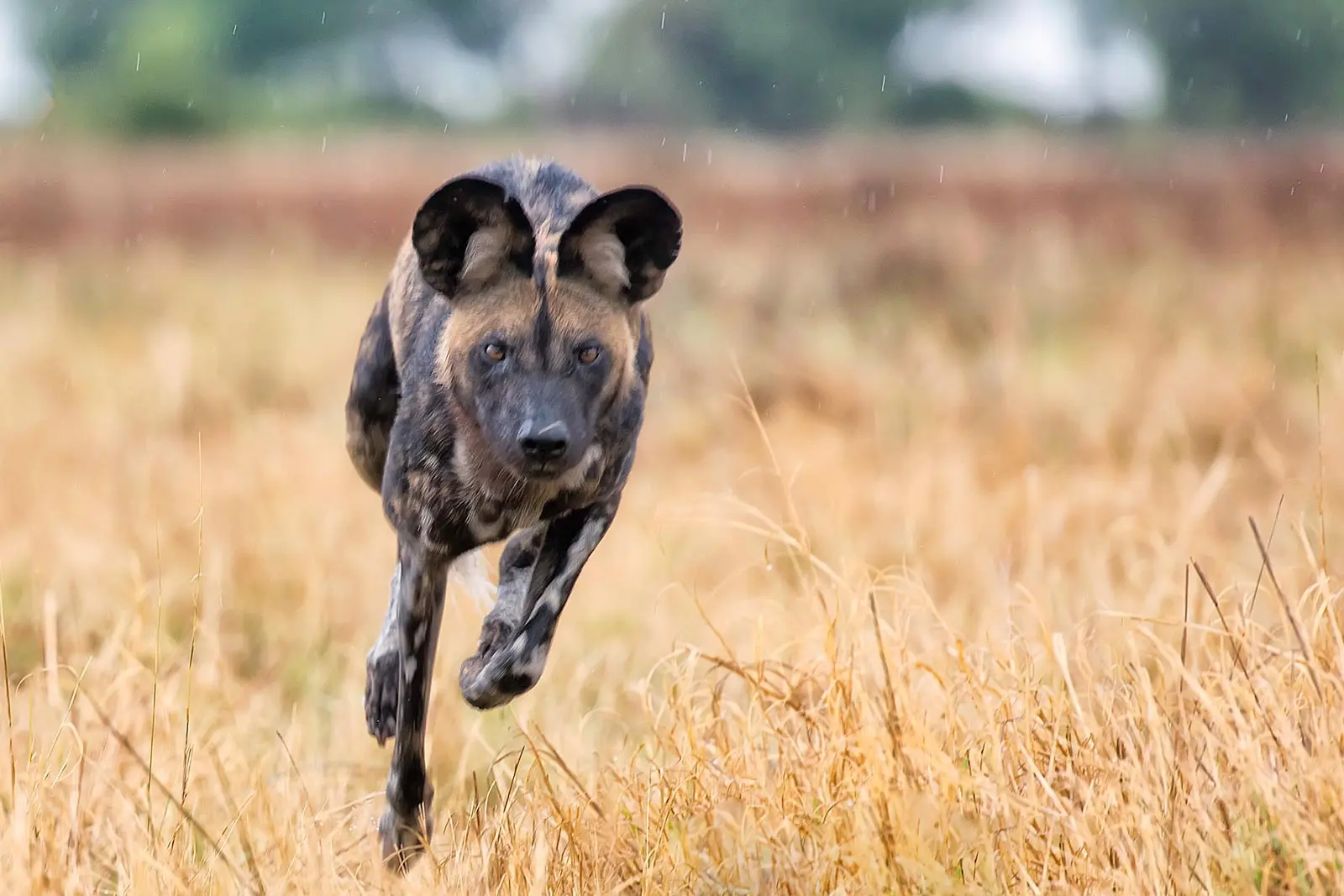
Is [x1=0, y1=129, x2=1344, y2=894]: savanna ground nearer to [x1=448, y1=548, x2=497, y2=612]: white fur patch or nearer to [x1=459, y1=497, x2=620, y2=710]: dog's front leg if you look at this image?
[x1=459, y1=497, x2=620, y2=710]: dog's front leg

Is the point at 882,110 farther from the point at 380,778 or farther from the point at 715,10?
the point at 380,778

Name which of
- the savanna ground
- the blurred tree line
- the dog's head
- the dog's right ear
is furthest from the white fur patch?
the blurred tree line

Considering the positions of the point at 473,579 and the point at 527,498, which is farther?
the point at 473,579

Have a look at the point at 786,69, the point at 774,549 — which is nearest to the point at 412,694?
the point at 774,549

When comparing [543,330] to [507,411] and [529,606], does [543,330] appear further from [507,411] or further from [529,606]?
[529,606]

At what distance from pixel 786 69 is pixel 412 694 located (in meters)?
29.6

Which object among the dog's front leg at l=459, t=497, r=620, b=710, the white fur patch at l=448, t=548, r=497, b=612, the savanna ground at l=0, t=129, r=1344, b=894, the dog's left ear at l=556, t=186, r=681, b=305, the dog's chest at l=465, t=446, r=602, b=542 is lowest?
the savanna ground at l=0, t=129, r=1344, b=894

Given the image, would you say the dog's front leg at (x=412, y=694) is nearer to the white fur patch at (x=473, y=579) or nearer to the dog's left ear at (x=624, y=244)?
the white fur patch at (x=473, y=579)

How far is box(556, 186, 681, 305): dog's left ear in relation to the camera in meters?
3.51

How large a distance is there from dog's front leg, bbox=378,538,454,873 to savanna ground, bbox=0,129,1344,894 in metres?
0.14

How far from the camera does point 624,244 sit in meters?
3.65

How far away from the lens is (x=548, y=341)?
355cm

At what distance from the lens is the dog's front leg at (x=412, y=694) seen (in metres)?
3.83

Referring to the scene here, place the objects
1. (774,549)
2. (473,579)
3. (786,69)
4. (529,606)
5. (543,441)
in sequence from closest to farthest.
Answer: (543,441)
(529,606)
(473,579)
(774,549)
(786,69)
